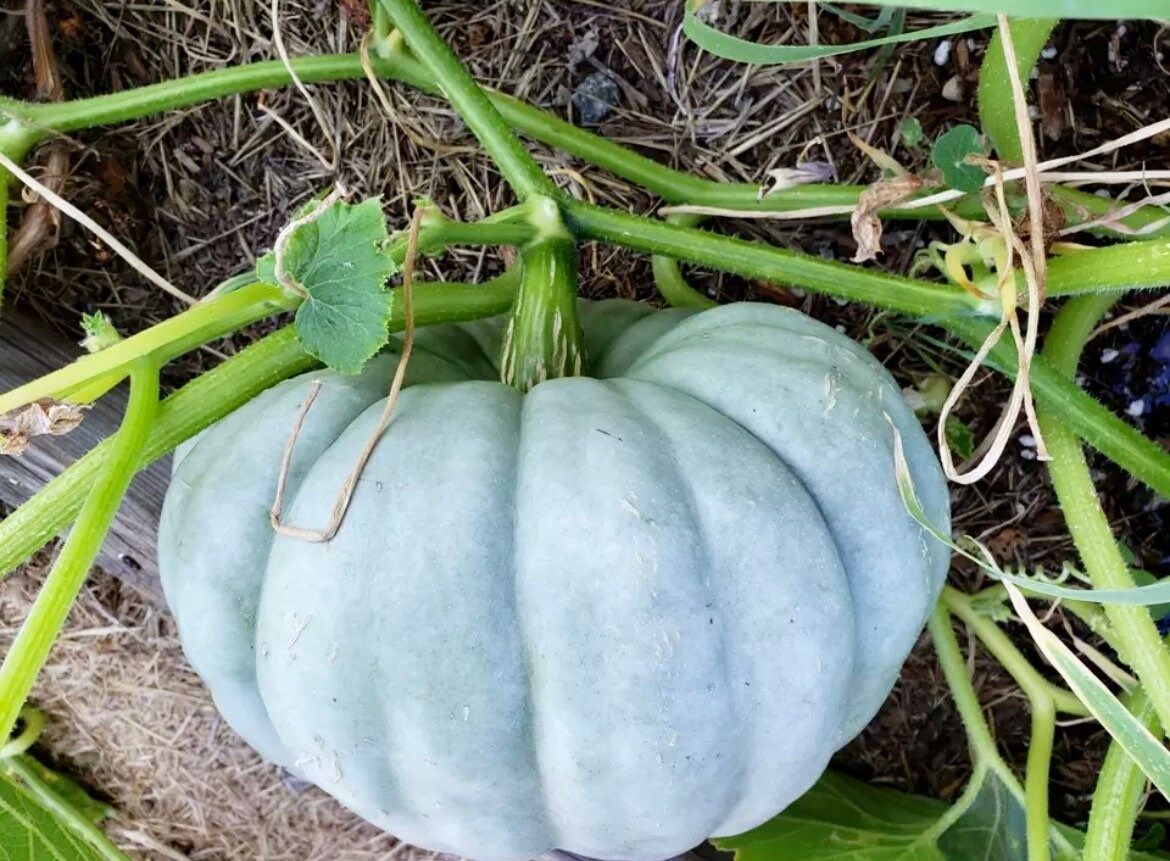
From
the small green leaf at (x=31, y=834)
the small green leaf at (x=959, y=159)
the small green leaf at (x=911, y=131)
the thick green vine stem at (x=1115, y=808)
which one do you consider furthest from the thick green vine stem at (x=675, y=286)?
the small green leaf at (x=31, y=834)

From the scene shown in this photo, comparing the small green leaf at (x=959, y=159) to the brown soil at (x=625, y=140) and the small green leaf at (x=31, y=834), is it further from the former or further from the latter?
the small green leaf at (x=31, y=834)

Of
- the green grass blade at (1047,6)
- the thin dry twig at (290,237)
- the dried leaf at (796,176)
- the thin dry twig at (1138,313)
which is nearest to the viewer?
the green grass blade at (1047,6)

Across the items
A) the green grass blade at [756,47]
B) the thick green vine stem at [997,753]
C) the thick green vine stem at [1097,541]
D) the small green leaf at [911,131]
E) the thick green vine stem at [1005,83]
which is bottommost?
the thick green vine stem at [997,753]

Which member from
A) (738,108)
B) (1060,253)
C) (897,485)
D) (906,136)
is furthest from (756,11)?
(897,485)

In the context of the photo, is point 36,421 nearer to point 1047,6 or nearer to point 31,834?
point 31,834

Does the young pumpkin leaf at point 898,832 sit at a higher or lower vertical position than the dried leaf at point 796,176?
lower

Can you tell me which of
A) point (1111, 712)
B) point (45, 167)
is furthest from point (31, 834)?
point (1111, 712)
